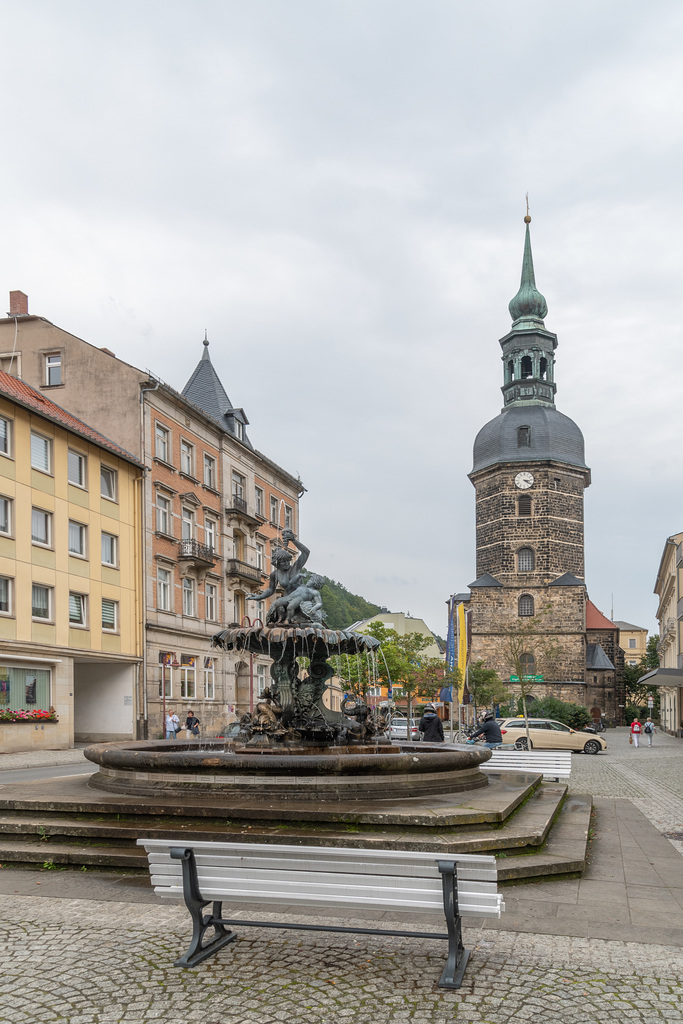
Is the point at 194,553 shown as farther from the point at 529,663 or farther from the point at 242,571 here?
the point at 529,663

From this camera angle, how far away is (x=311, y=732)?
13234 mm

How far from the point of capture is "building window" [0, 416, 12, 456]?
2872 cm

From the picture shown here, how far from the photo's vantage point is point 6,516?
28.8 meters

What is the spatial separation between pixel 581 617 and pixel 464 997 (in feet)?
234

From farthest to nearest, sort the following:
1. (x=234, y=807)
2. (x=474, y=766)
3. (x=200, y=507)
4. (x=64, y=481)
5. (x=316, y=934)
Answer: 1. (x=200, y=507)
2. (x=64, y=481)
3. (x=474, y=766)
4. (x=234, y=807)
5. (x=316, y=934)

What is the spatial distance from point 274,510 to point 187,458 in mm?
12389

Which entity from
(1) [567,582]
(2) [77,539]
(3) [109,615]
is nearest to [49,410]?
(2) [77,539]

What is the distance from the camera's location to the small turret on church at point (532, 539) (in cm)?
7369

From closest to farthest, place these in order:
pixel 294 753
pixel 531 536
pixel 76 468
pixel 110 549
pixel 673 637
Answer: pixel 294 753
pixel 76 468
pixel 110 549
pixel 673 637
pixel 531 536

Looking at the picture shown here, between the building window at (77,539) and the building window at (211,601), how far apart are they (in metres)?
11.0

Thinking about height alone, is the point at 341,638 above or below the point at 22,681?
above

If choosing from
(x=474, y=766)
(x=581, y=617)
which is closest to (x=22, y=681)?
(x=474, y=766)

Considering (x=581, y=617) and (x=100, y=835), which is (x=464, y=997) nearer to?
(x=100, y=835)

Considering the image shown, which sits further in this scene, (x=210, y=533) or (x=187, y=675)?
(x=210, y=533)
